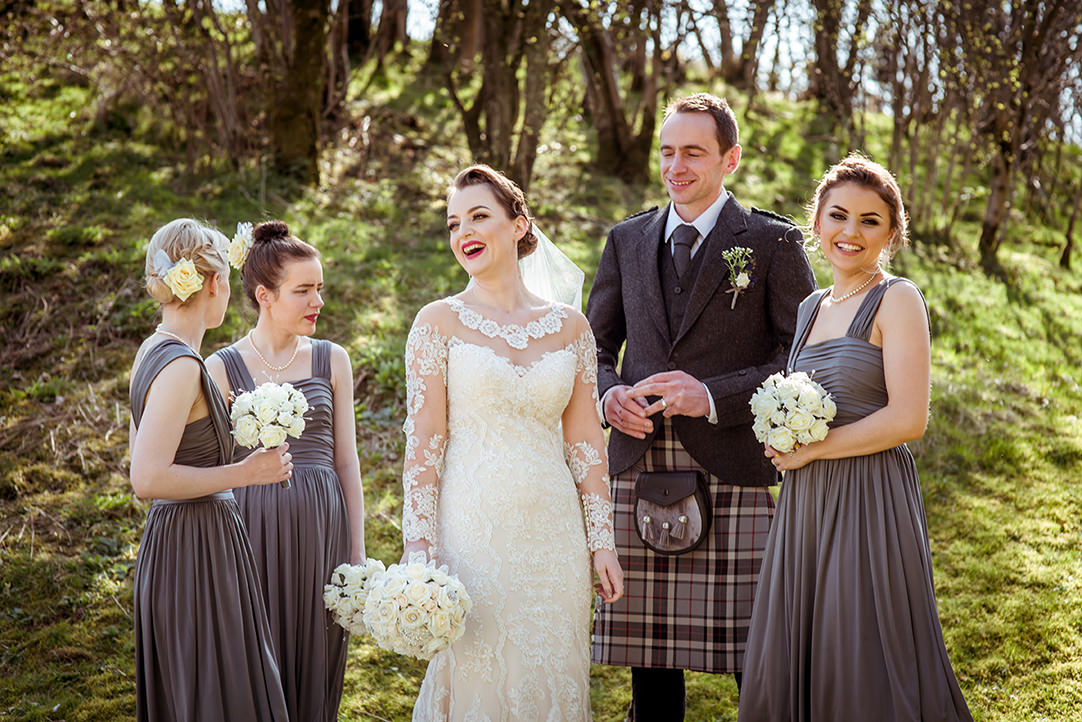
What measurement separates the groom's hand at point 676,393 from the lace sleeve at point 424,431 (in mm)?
806

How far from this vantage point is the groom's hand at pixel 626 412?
363cm

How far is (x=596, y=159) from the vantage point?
1261 centimetres

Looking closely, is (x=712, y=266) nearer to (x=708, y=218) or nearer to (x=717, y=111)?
(x=708, y=218)

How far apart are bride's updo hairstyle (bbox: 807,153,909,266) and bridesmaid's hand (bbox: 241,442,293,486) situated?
2034 mm

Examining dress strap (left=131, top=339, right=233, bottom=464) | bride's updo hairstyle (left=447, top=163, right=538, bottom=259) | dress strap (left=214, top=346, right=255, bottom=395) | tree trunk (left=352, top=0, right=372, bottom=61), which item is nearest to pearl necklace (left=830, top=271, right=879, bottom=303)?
bride's updo hairstyle (left=447, top=163, right=538, bottom=259)

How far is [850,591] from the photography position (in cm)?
308

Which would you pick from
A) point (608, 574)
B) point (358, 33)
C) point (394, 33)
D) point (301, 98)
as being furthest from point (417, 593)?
point (394, 33)

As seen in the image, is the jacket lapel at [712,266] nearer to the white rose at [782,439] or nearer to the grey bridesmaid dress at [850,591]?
the grey bridesmaid dress at [850,591]

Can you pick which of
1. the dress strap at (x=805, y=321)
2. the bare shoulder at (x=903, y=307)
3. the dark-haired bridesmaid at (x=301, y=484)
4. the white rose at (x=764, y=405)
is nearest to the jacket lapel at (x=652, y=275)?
the dress strap at (x=805, y=321)

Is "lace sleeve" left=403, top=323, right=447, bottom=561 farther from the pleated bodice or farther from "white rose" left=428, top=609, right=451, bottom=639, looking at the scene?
the pleated bodice

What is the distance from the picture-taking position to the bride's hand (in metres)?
3.21

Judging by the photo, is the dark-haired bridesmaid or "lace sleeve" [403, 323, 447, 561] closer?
"lace sleeve" [403, 323, 447, 561]

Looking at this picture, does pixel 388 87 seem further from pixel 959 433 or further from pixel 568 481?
pixel 568 481

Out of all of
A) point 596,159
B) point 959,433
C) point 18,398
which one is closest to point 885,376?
point 959,433
